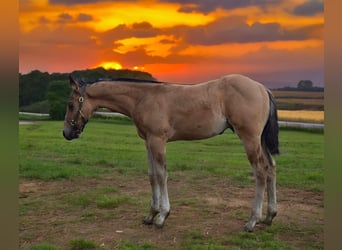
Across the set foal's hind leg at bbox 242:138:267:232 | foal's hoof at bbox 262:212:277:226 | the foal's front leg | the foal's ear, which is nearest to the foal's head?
the foal's ear

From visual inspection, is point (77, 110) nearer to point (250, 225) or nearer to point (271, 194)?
point (250, 225)

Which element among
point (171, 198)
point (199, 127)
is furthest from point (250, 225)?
point (171, 198)

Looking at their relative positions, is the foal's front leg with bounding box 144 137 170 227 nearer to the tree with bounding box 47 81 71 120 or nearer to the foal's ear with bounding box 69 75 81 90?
the foal's ear with bounding box 69 75 81 90

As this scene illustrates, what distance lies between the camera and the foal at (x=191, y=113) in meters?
4.91

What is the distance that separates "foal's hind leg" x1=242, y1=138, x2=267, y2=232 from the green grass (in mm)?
2457

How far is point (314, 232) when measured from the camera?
4988 mm

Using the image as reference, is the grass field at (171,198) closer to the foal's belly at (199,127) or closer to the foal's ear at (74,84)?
the foal's belly at (199,127)

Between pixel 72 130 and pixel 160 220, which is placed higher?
pixel 72 130

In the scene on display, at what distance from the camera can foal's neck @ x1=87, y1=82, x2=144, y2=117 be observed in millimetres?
5113

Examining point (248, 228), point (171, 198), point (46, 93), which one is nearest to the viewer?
point (248, 228)

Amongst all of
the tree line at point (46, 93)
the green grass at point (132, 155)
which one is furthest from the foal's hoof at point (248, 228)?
the tree line at point (46, 93)

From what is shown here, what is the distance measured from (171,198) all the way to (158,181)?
150cm

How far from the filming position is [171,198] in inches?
256

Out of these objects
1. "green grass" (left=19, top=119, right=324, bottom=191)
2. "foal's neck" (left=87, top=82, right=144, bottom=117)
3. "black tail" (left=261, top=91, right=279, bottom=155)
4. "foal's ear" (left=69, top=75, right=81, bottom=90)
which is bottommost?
"green grass" (left=19, top=119, right=324, bottom=191)
